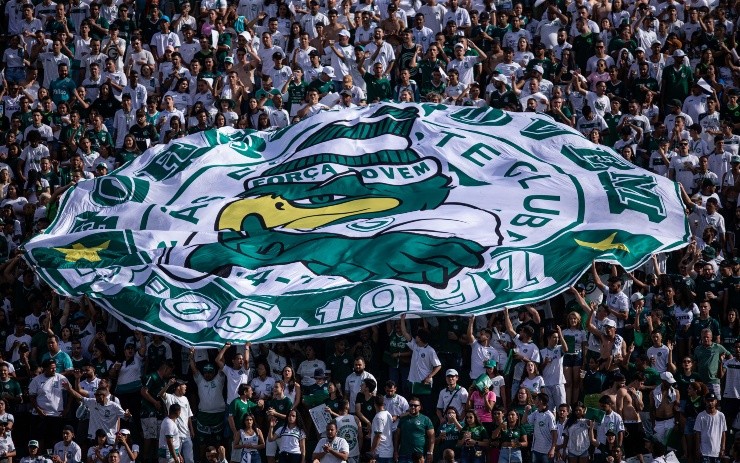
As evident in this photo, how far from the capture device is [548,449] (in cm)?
2294

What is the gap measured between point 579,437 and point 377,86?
8880 millimetres

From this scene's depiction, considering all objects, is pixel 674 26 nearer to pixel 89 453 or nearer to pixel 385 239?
pixel 385 239

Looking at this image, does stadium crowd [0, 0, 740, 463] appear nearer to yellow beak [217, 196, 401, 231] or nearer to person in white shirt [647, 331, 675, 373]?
person in white shirt [647, 331, 675, 373]

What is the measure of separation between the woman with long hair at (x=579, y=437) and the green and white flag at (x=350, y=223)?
184 centimetres

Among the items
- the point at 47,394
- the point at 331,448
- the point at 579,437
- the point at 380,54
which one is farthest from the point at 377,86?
the point at 579,437

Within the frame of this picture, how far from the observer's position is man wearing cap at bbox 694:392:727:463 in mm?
23219

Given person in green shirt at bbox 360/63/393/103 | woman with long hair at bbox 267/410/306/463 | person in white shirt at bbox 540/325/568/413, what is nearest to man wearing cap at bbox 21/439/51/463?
woman with long hair at bbox 267/410/306/463

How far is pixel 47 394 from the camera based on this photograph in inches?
955

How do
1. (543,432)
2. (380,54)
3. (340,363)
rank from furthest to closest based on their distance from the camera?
(380,54), (340,363), (543,432)

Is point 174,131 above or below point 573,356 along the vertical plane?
above

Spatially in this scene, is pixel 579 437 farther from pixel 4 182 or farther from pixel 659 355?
pixel 4 182

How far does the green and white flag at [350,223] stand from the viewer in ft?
79.4

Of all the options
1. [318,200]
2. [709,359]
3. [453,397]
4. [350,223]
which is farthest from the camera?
[318,200]

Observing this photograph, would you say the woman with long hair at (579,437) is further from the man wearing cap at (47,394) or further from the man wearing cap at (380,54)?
the man wearing cap at (380,54)
